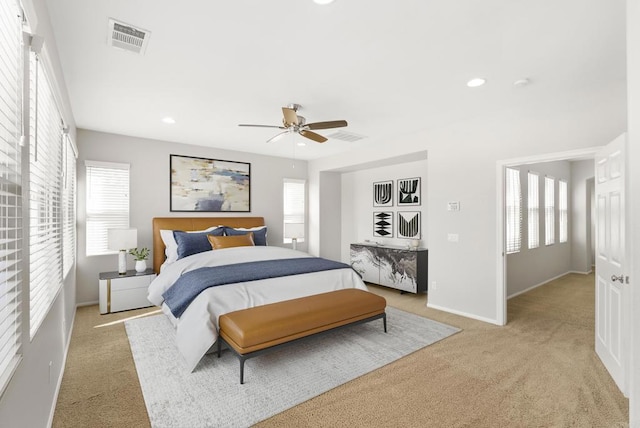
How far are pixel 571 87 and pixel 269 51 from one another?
114 inches

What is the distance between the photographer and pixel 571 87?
306cm

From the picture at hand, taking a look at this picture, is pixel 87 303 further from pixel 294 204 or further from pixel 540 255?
pixel 540 255

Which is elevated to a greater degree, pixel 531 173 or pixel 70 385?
pixel 531 173

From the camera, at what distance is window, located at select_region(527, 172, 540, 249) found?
18.6ft

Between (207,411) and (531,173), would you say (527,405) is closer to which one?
(207,411)

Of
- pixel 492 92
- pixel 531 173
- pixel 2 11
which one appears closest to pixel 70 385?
pixel 2 11

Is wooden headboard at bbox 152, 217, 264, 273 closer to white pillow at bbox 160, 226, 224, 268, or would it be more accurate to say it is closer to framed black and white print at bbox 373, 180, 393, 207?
A: white pillow at bbox 160, 226, 224, 268

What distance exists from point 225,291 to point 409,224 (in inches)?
151

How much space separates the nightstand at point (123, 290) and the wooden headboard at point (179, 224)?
1.27ft

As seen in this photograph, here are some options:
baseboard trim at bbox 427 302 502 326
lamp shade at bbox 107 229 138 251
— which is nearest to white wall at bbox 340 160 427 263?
baseboard trim at bbox 427 302 502 326

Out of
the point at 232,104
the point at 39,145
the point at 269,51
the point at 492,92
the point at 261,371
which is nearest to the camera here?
the point at 39,145

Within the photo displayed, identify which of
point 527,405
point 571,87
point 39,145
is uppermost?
point 571,87

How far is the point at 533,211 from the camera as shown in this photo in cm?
578

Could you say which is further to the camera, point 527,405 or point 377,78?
point 377,78
